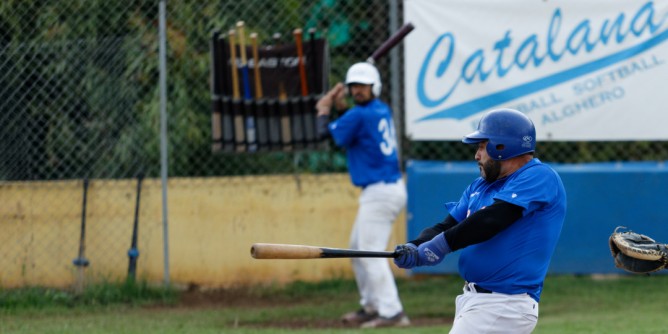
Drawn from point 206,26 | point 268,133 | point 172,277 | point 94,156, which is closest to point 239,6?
point 206,26

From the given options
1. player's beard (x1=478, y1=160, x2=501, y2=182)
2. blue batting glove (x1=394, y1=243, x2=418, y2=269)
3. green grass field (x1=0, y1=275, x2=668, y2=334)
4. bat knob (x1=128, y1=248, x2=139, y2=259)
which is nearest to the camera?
blue batting glove (x1=394, y1=243, x2=418, y2=269)

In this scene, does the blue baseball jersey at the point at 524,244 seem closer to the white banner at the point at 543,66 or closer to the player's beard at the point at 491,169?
the player's beard at the point at 491,169

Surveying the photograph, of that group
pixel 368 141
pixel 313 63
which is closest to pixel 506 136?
pixel 368 141

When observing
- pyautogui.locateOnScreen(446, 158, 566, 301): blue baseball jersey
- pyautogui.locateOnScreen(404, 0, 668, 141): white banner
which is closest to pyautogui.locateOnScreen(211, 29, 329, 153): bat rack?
pyautogui.locateOnScreen(404, 0, 668, 141): white banner

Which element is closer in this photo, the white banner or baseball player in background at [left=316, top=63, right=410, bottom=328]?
baseball player in background at [left=316, top=63, right=410, bottom=328]

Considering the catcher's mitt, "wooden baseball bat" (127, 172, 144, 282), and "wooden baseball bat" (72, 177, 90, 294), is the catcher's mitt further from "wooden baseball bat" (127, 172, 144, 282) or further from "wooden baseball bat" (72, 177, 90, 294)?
"wooden baseball bat" (72, 177, 90, 294)

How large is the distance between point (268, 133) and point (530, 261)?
499cm

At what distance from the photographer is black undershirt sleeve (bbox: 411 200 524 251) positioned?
4504 mm

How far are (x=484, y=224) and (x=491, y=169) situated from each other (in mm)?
359

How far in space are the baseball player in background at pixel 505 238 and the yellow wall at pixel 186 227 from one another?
16.3 feet

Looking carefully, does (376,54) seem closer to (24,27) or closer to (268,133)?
(268,133)

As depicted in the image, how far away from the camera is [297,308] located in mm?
8891

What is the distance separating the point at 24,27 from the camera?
9.24 metres

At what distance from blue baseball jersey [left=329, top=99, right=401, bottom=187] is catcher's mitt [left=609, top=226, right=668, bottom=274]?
357 cm
